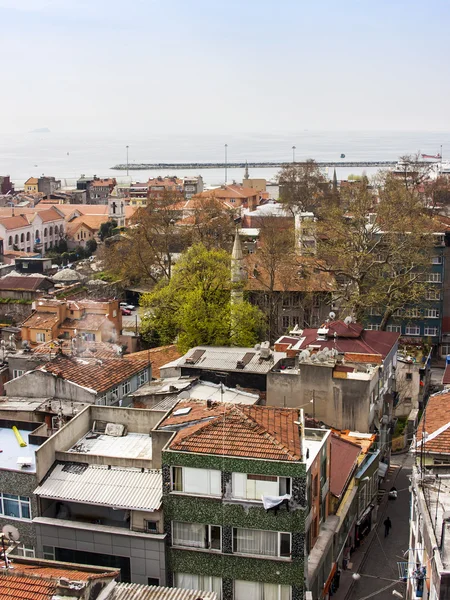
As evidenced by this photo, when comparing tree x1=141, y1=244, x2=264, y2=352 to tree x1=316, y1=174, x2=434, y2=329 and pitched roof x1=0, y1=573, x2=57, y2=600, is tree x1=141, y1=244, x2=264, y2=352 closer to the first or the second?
tree x1=316, y1=174, x2=434, y2=329

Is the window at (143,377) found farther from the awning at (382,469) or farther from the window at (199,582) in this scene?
the window at (199,582)

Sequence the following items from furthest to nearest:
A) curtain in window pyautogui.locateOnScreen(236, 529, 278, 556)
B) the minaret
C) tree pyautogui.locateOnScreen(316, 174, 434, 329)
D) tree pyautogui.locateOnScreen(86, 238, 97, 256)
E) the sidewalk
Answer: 1. tree pyautogui.locateOnScreen(86, 238, 97, 256)
2. tree pyautogui.locateOnScreen(316, 174, 434, 329)
3. the minaret
4. the sidewalk
5. curtain in window pyautogui.locateOnScreen(236, 529, 278, 556)

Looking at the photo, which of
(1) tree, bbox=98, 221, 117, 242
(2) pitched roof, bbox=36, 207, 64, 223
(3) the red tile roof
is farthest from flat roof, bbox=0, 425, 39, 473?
(1) tree, bbox=98, 221, 117, 242

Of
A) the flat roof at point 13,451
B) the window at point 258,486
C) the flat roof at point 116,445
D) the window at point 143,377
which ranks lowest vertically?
the window at point 143,377

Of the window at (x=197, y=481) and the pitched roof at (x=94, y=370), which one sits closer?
the window at (x=197, y=481)

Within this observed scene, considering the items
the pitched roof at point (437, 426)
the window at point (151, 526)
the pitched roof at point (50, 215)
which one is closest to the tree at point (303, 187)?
the pitched roof at point (50, 215)

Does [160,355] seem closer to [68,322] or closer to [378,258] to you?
[68,322]

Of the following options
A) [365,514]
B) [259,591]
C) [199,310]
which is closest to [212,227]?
[199,310]
